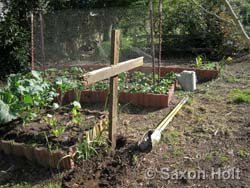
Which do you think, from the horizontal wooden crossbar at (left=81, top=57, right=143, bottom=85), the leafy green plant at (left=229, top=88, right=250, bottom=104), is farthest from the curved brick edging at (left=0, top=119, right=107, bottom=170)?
the leafy green plant at (left=229, top=88, right=250, bottom=104)

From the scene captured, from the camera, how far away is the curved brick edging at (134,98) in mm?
5703

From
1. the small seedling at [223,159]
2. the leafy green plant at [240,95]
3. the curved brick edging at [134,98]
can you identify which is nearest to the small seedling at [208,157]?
the small seedling at [223,159]

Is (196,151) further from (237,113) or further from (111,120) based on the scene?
(237,113)

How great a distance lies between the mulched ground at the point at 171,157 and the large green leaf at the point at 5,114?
0.39 m

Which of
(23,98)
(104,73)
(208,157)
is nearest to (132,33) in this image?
(23,98)

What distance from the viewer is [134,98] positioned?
5852 millimetres

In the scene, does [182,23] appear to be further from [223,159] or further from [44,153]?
[44,153]

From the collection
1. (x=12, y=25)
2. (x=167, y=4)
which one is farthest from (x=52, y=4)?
(x=167, y=4)

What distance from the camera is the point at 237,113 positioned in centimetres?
536

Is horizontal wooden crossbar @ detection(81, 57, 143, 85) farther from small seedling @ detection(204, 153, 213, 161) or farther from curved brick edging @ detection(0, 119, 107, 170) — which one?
small seedling @ detection(204, 153, 213, 161)

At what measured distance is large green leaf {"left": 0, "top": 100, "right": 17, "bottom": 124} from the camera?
4.18m

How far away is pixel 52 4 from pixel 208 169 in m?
7.53

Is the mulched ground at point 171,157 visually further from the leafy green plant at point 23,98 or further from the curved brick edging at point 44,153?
the leafy green plant at point 23,98

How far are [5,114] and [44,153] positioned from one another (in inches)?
27.7
